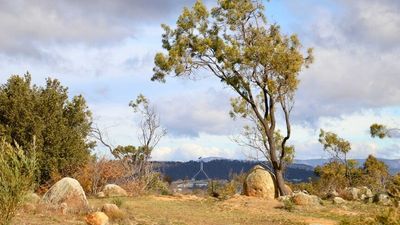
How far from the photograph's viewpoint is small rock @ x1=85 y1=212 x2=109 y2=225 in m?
13.7

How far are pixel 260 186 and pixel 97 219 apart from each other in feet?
44.4

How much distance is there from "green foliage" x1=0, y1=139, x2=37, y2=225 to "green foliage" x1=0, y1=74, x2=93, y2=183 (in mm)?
15924

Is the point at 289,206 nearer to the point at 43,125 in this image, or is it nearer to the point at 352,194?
the point at 352,194

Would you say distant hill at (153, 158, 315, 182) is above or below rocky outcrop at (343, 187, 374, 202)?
above

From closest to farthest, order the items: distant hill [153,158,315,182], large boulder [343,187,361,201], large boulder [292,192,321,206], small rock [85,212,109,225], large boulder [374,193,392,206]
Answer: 1. small rock [85,212,109,225]
2. large boulder [292,192,321,206]
3. large boulder [374,193,392,206]
4. large boulder [343,187,361,201]
5. distant hill [153,158,315,182]

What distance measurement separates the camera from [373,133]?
1152 inches

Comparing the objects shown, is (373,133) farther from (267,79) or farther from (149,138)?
(149,138)

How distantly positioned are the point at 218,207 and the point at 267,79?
25.3ft

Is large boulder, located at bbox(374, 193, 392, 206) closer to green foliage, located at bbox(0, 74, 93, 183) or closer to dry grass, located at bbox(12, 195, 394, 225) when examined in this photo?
dry grass, located at bbox(12, 195, 394, 225)

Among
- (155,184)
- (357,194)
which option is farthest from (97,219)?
(155,184)

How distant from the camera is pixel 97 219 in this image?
1381 centimetres

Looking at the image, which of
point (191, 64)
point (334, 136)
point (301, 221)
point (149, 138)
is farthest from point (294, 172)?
point (301, 221)

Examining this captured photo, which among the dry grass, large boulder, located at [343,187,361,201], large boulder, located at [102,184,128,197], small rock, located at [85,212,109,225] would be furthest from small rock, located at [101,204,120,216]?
large boulder, located at [343,187,361,201]

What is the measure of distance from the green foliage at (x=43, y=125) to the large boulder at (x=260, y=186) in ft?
32.0
